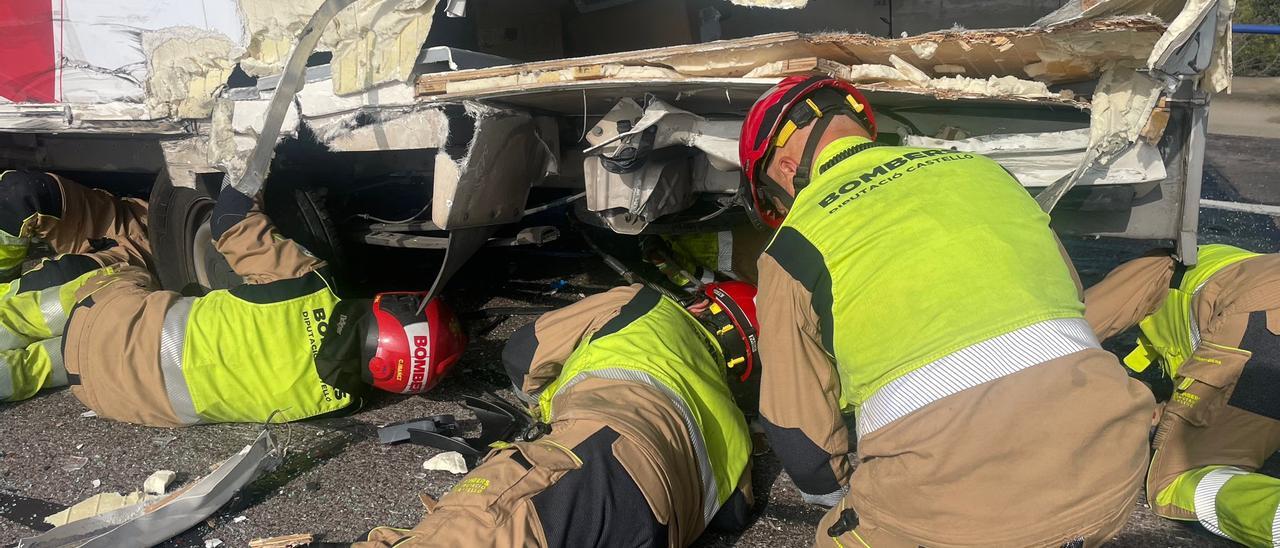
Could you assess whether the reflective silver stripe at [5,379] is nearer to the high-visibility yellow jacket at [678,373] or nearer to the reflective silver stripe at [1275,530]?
the high-visibility yellow jacket at [678,373]

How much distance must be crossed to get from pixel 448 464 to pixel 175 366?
115 cm

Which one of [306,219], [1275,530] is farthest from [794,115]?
[306,219]

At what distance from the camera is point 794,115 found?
212 centimetres

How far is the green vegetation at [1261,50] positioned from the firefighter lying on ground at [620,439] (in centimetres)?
1087

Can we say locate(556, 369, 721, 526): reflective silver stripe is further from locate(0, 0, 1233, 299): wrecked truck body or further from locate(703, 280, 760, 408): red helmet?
locate(0, 0, 1233, 299): wrecked truck body

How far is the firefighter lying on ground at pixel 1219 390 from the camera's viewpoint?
2.38 meters

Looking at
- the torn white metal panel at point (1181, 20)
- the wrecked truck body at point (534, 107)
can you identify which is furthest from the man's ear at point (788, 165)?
the torn white metal panel at point (1181, 20)

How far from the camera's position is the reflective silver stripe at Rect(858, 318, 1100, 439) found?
159 cm

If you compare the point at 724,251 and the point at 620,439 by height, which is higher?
the point at 724,251

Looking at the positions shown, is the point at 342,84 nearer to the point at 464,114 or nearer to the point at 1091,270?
the point at 464,114

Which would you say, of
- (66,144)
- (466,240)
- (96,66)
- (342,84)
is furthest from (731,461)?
(66,144)

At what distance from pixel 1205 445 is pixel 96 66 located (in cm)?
453

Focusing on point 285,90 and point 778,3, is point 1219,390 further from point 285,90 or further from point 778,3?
point 285,90

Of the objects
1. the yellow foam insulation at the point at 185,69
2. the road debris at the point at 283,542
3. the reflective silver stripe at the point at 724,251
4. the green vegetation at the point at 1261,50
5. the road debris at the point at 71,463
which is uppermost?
the green vegetation at the point at 1261,50
